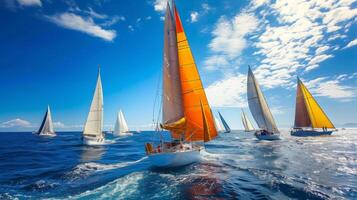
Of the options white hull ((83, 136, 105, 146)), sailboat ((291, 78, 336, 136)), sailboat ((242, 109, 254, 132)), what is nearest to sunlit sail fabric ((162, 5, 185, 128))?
white hull ((83, 136, 105, 146))

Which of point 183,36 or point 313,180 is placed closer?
point 313,180

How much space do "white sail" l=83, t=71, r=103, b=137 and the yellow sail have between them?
5193 cm

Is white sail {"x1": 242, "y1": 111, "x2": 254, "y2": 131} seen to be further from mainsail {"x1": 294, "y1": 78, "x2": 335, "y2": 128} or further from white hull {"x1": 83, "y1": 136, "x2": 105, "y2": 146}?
white hull {"x1": 83, "y1": 136, "x2": 105, "y2": 146}

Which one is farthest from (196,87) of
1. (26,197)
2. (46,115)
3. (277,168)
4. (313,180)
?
(46,115)

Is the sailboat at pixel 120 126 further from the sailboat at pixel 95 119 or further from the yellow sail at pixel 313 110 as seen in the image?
the yellow sail at pixel 313 110

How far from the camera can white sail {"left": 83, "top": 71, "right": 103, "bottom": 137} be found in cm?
4806

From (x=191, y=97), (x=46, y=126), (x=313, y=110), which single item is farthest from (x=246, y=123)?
(x=191, y=97)

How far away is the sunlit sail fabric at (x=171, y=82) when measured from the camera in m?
21.9

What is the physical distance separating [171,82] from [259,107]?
3284 centimetres

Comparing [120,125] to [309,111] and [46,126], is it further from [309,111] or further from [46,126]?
[309,111]

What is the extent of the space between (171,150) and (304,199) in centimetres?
1062

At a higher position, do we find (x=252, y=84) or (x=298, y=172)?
(x=252, y=84)

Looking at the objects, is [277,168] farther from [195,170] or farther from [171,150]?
[171,150]

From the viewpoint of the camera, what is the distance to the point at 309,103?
57500 millimetres
